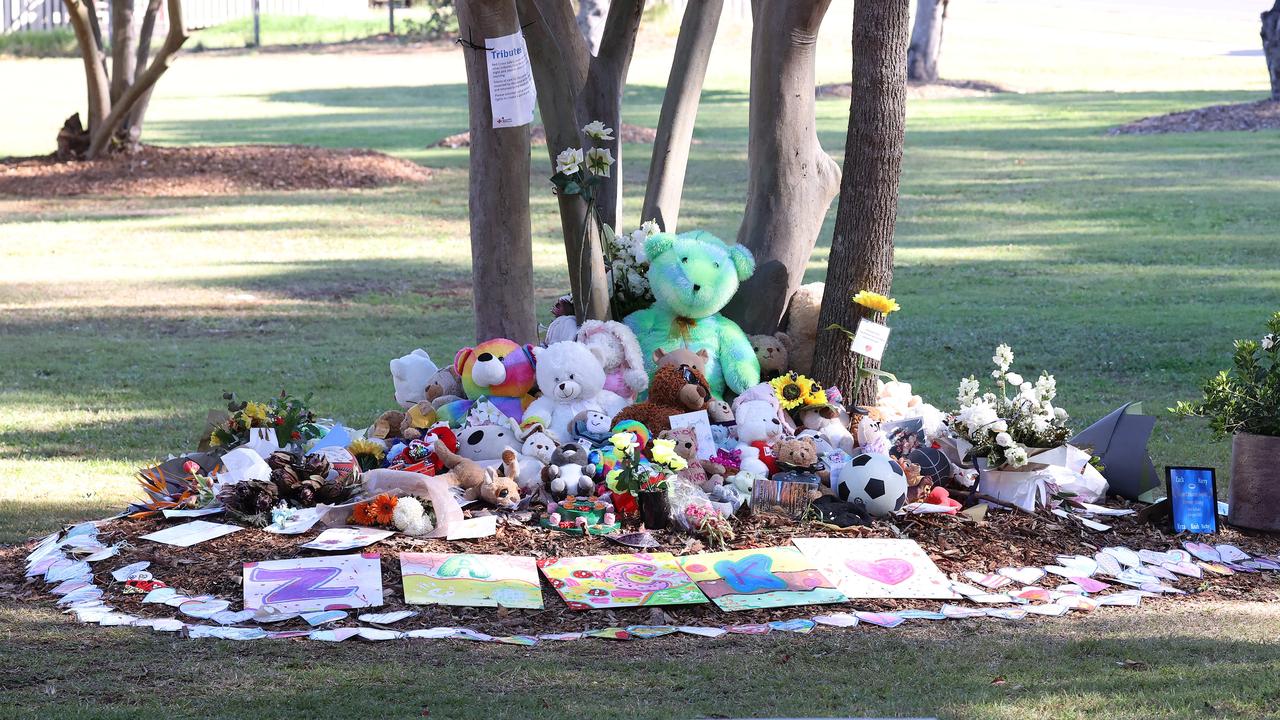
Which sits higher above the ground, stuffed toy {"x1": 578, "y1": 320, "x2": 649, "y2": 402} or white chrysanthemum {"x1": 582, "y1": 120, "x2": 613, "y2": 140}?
white chrysanthemum {"x1": 582, "y1": 120, "x2": 613, "y2": 140}

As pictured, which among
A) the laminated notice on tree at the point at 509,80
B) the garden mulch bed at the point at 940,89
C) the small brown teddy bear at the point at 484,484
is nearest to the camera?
the small brown teddy bear at the point at 484,484

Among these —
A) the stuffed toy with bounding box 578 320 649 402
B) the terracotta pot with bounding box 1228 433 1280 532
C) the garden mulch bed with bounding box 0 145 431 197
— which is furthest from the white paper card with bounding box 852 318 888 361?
the garden mulch bed with bounding box 0 145 431 197

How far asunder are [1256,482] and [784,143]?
9.93 ft

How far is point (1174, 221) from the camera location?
17.0m

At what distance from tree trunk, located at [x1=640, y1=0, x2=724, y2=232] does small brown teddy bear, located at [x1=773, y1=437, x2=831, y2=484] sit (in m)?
1.92

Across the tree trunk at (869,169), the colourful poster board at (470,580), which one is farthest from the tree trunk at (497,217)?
the colourful poster board at (470,580)

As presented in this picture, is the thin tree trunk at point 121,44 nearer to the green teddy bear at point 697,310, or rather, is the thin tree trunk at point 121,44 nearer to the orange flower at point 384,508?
the green teddy bear at point 697,310

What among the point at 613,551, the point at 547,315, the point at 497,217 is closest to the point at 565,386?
the point at 613,551

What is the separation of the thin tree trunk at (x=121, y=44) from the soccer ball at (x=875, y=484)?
16.6m

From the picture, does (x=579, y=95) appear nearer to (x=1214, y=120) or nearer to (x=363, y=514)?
(x=363, y=514)

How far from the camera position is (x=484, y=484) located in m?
6.24

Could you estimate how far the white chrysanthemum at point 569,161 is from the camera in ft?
22.5

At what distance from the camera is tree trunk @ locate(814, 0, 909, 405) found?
6.76 metres

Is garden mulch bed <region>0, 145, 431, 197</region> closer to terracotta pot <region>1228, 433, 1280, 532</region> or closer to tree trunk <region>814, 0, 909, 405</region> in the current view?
tree trunk <region>814, 0, 909, 405</region>
